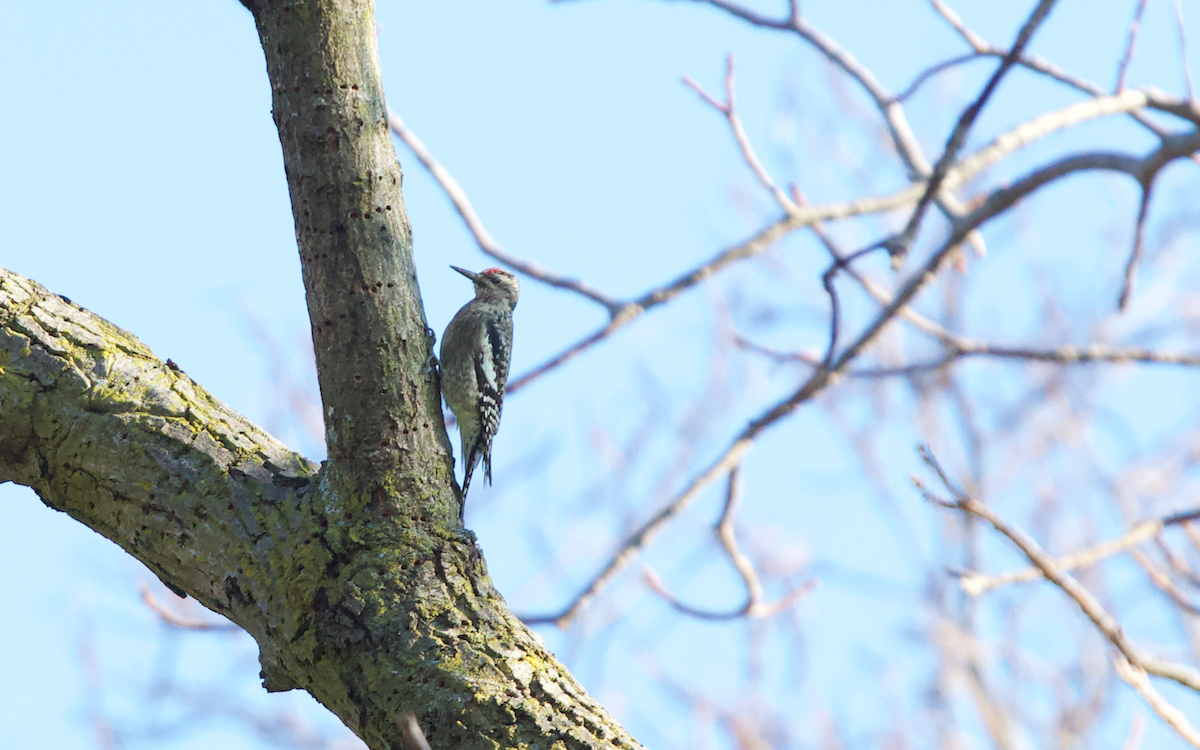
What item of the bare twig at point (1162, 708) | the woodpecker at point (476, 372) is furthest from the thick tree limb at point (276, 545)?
the woodpecker at point (476, 372)

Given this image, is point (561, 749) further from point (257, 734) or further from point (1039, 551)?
point (257, 734)

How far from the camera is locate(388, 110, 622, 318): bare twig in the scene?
3396 millimetres

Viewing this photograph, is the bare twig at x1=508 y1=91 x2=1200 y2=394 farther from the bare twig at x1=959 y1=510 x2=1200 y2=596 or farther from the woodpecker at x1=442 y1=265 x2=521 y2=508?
the woodpecker at x1=442 y1=265 x2=521 y2=508

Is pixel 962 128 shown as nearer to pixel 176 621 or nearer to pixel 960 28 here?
pixel 960 28

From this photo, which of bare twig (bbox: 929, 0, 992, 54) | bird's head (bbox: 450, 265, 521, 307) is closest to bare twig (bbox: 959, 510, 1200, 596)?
bare twig (bbox: 929, 0, 992, 54)

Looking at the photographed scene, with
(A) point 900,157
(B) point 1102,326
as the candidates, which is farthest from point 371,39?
(B) point 1102,326

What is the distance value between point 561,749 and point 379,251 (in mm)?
1322

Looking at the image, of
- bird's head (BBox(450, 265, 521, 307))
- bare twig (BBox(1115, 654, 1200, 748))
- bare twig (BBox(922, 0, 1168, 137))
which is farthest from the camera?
bird's head (BBox(450, 265, 521, 307))

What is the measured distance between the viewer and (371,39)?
2.75 meters

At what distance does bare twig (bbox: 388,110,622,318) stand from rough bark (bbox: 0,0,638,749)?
66 centimetres

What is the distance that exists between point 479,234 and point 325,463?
1.09 metres

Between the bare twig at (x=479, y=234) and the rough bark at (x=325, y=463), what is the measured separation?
66cm

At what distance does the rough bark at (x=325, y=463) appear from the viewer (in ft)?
8.24

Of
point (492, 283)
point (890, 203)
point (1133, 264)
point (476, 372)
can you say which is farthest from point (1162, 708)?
point (492, 283)
